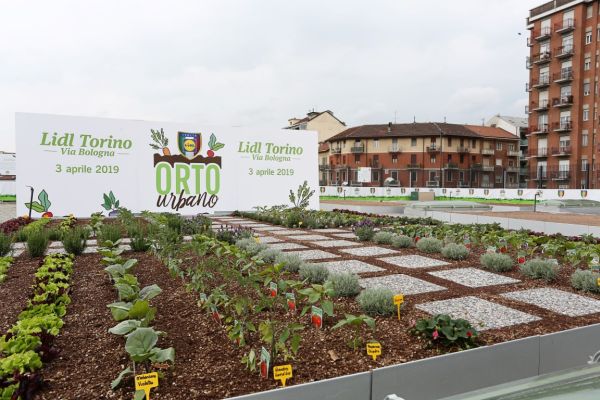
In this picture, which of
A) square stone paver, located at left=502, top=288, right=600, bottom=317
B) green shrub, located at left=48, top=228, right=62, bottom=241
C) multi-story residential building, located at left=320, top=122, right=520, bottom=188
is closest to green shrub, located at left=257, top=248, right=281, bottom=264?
square stone paver, located at left=502, top=288, right=600, bottom=317

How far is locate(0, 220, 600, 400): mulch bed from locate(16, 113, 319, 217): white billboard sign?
39.1 feet

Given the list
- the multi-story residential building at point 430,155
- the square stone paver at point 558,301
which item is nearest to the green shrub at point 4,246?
the square stone paver at point 558,301

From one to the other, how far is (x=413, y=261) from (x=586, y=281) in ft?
9.24

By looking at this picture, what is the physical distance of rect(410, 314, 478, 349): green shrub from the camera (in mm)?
3676

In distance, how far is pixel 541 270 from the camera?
6.46 m

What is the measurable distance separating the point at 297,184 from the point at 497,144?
5290 centimetres

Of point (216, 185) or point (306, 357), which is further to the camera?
point (216, 185)

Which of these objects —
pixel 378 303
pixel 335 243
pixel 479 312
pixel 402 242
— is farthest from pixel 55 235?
pixel 479 312

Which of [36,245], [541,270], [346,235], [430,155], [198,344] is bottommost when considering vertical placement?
[198,344]

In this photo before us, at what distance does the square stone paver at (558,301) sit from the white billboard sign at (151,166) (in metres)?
15.2

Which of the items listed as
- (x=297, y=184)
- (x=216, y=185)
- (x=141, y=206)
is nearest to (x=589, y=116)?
(x=297, y=184)

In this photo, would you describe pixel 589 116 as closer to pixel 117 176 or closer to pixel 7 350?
pixel 117 176

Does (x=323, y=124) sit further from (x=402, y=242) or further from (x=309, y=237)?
(x=402, y=242)

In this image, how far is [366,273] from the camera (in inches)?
273
